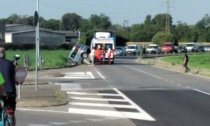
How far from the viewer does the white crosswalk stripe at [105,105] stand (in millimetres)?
15695

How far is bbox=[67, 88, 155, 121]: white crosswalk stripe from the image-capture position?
15695 mm

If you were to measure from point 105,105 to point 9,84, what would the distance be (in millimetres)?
7855

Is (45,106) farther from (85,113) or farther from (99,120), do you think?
(99,120)

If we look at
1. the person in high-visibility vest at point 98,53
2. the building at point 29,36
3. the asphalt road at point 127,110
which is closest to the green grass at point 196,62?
the person in high-visibility vest at point 98,53

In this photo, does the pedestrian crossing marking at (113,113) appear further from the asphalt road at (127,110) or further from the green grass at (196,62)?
the green grass at (196,62)

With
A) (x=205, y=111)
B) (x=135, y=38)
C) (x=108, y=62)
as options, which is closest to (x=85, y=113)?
(x=205, y=111)

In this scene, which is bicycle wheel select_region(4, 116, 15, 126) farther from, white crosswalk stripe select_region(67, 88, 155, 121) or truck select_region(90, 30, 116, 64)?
truck select_region(90, 30, 116, 64)

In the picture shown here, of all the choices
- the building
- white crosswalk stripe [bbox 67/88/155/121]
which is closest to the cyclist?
white crosswalk stripe [bbox 67/88/155/121]

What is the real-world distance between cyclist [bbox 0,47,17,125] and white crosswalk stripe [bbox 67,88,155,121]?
5133mm

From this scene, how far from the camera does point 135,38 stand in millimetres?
173375

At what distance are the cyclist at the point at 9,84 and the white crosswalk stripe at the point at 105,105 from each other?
16.8 ft

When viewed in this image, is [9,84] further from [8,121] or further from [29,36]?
[29,36]

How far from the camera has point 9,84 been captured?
1045cm

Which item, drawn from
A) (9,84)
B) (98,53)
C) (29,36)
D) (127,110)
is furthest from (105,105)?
(29,36)
